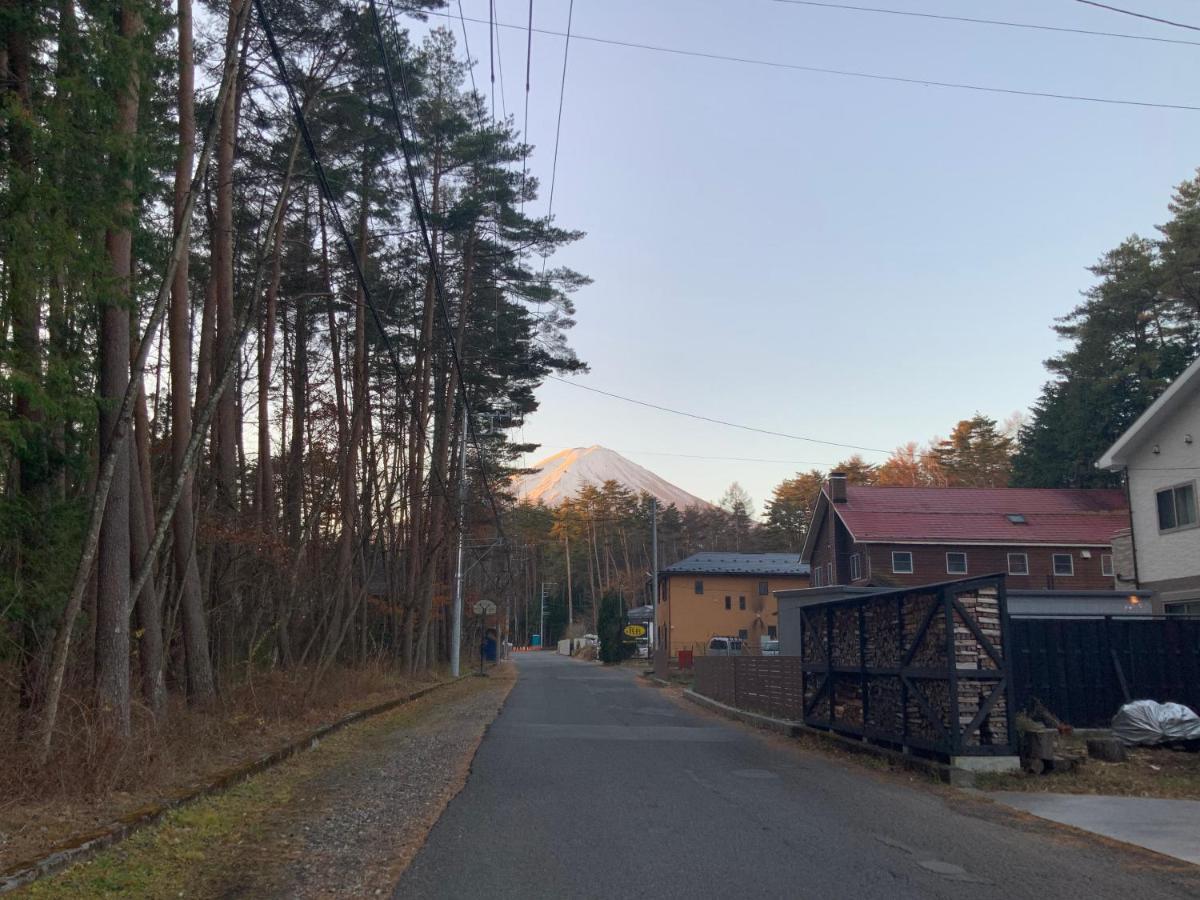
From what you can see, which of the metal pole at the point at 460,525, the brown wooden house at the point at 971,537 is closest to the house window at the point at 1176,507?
the brown wooden house at the point at 971,537

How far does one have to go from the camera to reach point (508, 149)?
27.1m

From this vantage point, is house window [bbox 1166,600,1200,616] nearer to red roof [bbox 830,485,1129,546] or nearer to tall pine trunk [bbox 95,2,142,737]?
red roof [bbox 830,485,1129,546]

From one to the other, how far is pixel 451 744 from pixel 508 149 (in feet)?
57.1

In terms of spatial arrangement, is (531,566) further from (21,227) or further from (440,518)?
(21,227)

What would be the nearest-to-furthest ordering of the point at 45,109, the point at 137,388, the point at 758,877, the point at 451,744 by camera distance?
1. the point at 758,877
2. the point at 45,109
3. the point at 137,388
4. the point at 451,744

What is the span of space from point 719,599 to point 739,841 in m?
50.4

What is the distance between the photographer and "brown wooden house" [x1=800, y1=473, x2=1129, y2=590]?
135ft

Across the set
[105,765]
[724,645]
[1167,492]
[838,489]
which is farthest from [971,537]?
[105,765]

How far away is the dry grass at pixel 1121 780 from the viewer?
35.0ft

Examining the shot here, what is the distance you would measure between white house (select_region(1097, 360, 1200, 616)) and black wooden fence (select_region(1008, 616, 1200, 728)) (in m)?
9.13

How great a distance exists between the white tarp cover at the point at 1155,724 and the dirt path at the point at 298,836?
8.32m

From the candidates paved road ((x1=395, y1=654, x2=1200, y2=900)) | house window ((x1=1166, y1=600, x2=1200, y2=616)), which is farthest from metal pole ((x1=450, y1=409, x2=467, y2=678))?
paved road ((x1=395, y1=654, x2=1200, y2=900))

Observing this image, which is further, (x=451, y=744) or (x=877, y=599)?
(x=451, y=744)

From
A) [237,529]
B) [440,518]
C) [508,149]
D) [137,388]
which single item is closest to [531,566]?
[440,518]
